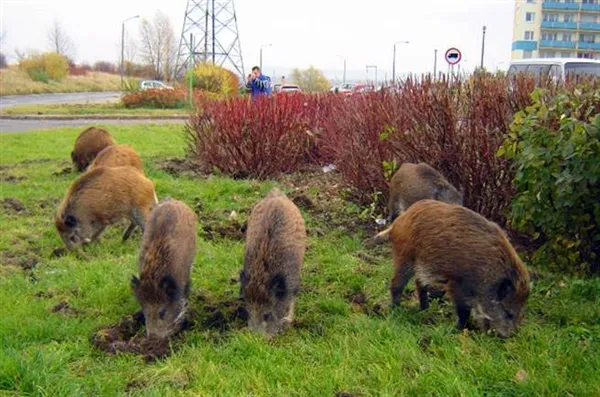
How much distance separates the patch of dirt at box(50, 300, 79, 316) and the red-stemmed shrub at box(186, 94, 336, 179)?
6070mm

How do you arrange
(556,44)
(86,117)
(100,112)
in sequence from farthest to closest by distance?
(556,44)
(100,112)
(86,117)

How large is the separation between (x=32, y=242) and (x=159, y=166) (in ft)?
16.5

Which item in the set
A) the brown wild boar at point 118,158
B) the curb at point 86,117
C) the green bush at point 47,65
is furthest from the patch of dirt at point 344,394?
the green bush at point 47,65

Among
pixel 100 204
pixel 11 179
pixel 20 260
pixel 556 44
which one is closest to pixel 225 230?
pixel 100 204

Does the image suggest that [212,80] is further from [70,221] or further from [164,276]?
[164,276]

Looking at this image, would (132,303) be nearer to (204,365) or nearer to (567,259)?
(204,365)

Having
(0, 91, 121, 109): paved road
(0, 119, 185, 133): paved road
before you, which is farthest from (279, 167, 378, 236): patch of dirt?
(0, 91, 121, 109): paved road

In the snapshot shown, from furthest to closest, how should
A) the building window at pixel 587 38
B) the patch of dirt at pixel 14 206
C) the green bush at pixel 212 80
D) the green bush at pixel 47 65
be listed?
the building window at pixel 587 38, the green bush at pixel 47 65, the green bush at pixel 212 80, the patch of dirt at pixel 14 206

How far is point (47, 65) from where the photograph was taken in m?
68.2

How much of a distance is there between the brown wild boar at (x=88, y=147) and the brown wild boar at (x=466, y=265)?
805 cm

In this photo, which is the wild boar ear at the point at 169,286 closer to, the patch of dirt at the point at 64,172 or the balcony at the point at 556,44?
the patch of dirt at the point at 64,172

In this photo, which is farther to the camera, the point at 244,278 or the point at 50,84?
the point at 50,84

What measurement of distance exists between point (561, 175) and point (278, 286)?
2.46m

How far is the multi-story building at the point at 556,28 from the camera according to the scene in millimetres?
74812
